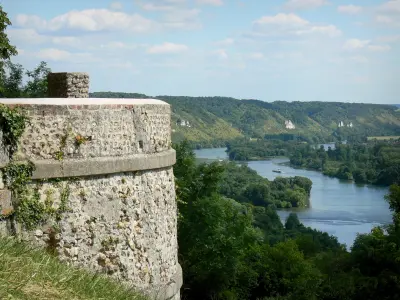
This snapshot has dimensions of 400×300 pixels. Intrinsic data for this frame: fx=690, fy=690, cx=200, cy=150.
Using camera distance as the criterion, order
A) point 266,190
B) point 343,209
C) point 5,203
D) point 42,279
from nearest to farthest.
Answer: point 42,279, point 5,203, point 343,209, point 266,190

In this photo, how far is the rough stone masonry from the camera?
8000mm

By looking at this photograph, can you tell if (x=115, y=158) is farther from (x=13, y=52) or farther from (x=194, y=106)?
(x=194, y=106)

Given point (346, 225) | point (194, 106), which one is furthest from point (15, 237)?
point (194, 106)

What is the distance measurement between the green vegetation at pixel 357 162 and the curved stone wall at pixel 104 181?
Result: 79.5 m

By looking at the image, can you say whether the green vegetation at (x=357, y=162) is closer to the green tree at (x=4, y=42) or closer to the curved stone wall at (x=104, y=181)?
the green tree at (x=4, y=42)

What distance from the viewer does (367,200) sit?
85.0 metres

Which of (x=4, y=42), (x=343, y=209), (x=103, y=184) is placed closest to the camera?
(x=103, y=184)

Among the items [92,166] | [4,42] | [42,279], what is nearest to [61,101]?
[92,166]

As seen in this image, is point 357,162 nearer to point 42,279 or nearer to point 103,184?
point 103,184

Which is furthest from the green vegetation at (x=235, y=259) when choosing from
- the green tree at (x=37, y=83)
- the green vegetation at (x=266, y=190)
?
the green vegetation at (x=266, y=190)

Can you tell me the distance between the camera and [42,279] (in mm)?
6652

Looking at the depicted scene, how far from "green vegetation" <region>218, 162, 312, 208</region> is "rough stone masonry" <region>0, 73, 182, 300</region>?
67.2 meters

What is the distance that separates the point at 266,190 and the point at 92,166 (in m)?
76.4

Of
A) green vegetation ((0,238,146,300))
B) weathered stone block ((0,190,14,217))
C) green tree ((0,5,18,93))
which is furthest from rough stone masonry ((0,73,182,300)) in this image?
green tree ((0,5,18,93))
